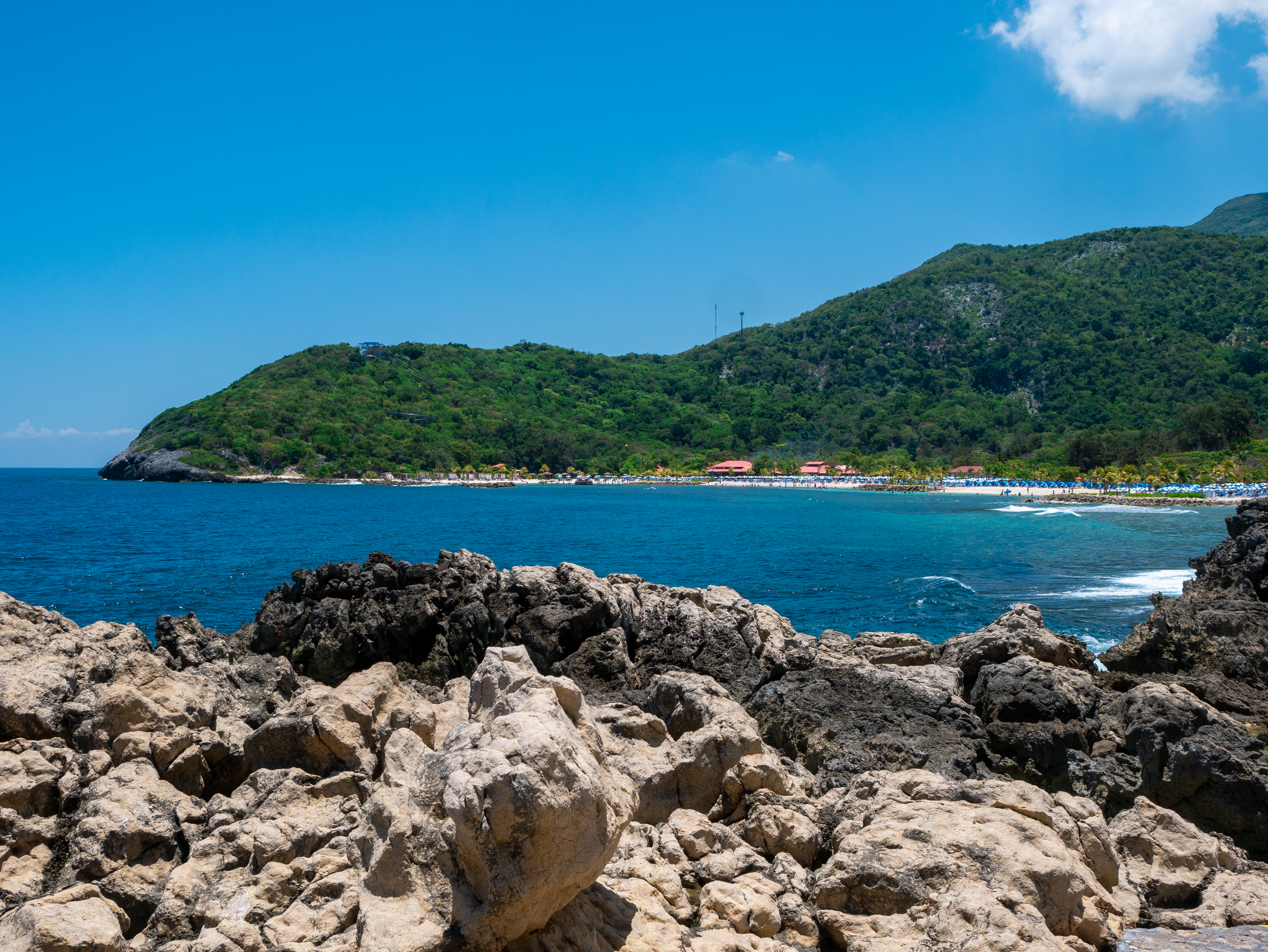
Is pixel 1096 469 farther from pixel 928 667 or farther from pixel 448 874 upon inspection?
pixel 448 874

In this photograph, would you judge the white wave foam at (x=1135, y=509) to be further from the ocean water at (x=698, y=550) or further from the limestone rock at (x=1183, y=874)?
the limestone rock at (x=1183, y=874)

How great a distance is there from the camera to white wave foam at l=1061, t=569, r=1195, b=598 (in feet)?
94.7

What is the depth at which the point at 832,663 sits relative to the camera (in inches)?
439

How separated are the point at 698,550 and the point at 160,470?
12785 cm

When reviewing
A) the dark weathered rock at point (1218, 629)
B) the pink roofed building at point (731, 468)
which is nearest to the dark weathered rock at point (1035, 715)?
the dark weathered rock at point (1218, 629)

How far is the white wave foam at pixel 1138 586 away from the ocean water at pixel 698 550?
0.51ft

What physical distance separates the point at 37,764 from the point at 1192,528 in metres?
66.4

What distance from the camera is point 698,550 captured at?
157 ft

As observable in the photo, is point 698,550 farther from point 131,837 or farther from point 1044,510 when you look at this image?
point 1044,510

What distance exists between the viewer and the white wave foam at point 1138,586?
28.9m

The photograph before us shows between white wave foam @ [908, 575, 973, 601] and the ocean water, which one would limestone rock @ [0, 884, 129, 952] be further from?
white wave foam @ [908, 575, 973, 601]

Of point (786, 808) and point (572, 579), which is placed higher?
point (572, 579)

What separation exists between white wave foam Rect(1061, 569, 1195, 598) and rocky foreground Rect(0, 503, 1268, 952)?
18.1m

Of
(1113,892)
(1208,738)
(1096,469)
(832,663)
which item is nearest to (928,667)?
(832,663)
